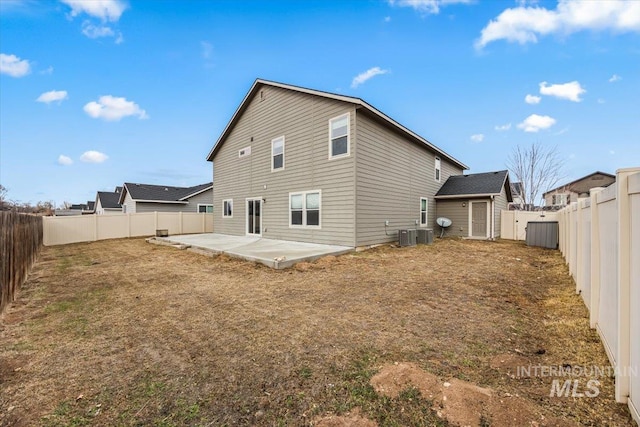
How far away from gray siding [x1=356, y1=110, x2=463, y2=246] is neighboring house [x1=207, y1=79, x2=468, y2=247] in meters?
0.04

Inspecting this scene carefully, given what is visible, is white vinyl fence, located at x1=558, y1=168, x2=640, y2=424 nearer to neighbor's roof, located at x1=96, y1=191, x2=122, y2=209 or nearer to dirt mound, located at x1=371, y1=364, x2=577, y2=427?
dirt mound, located at x1=371, y1=364, x2=577, y2=427

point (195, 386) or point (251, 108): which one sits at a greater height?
point (251, 108)

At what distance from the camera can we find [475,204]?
14.7m

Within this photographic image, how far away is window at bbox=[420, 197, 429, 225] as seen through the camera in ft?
47.6

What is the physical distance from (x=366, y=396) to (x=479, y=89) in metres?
17.6

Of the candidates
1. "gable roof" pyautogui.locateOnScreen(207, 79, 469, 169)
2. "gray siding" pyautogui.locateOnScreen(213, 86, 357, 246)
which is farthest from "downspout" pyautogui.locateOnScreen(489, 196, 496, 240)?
"gray siding" pyautogui.locateOnScreen(213, 86, 357, 246)

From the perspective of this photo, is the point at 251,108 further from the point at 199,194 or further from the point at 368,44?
the point at 199,194

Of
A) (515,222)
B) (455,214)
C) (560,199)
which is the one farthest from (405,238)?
(560,199)

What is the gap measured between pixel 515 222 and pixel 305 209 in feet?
41.3

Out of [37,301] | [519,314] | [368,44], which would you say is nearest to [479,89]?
[368,44]

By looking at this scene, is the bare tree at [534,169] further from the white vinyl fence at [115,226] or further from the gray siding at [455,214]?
the white vinyl fence at [115,226]

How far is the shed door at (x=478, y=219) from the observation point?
1441 centimetres

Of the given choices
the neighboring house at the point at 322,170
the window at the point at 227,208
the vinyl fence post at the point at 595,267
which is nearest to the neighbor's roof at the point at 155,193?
the window at the point at 227,208

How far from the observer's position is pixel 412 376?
2.46 metres
